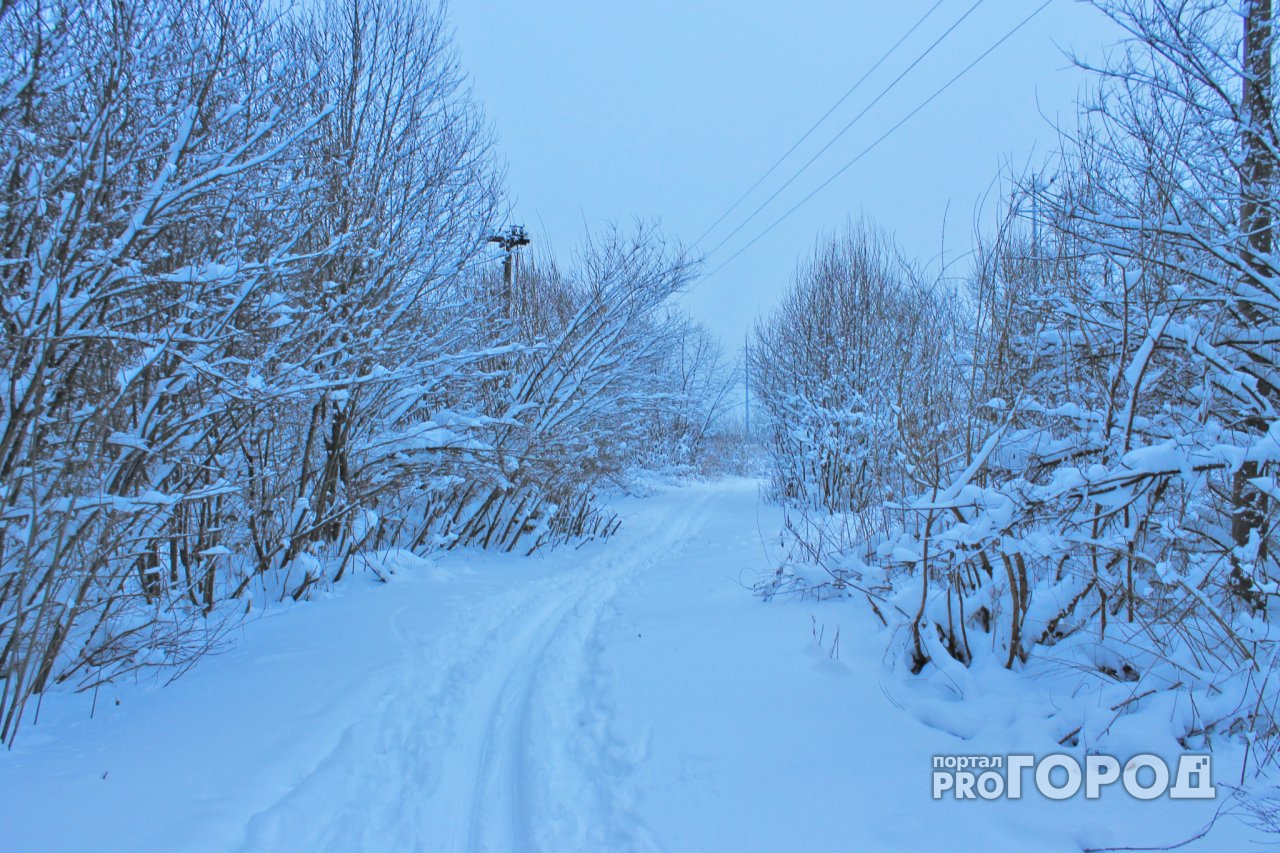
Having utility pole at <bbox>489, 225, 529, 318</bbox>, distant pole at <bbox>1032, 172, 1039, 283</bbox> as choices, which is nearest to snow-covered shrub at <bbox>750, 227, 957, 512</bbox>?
distant pole at <bbox>1032, 172, 1039, 283</bbox>

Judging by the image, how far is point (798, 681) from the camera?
3.58 meters

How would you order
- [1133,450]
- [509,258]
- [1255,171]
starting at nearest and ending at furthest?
[1133,450] < [1255,171] < [509,258]

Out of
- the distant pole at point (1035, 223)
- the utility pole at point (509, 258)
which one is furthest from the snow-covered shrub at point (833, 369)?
the utility pole at point (509, 258)

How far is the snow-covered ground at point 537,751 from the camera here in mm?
2170

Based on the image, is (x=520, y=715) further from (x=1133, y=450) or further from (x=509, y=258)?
(x=509, y=258)

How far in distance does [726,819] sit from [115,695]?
3673 millimetres

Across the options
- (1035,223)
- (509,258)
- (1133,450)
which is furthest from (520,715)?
(509,258)

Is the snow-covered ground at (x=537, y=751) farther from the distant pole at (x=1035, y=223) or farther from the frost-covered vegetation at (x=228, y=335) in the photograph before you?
the distant pole at (x=1035, y=223)

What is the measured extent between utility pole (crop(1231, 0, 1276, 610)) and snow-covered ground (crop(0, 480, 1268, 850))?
1717 mm

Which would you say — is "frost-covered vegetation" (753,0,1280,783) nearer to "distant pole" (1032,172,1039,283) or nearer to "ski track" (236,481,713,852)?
"distant pole" (1032,172,1039,283)

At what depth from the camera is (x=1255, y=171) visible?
3.32 meters

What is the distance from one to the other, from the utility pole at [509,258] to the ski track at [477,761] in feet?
18.9

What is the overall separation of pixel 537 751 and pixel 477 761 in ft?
1.01

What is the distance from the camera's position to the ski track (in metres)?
2.30
